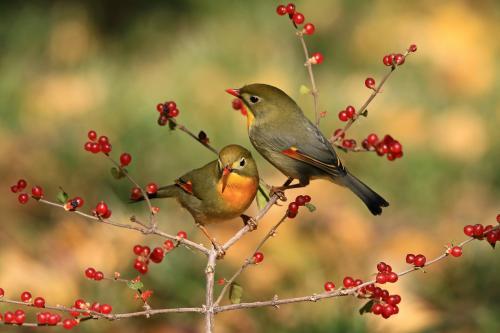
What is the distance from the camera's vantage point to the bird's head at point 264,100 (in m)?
3.42

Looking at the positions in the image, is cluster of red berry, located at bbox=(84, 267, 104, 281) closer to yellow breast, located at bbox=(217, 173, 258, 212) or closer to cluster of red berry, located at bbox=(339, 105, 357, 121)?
yellow breast, located at bbox=(217, 173, 258, 212)

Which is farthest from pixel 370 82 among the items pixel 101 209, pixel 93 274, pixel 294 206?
pixel 93 274

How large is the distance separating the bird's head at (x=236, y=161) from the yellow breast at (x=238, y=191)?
4 centimetres

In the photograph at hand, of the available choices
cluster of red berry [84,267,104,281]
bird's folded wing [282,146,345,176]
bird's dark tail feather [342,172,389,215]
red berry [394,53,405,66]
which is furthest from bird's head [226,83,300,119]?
cluster of red berry [84,267,104,281]

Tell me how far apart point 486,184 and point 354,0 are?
128 inches

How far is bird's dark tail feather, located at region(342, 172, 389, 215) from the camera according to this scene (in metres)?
3.24

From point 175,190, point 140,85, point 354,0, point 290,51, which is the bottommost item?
point 175,190

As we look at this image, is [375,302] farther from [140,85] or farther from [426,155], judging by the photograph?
[140,85]

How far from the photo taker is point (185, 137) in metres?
6.09

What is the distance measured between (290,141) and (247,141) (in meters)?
2.33

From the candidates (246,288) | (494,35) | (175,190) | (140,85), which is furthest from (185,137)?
(494,35)

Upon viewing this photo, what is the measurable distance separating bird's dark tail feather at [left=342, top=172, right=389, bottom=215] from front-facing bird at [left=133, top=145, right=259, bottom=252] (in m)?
0.52

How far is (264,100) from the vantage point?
352 centimetres

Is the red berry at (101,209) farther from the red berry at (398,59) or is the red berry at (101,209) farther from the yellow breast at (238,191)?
the red berry at (398,59)
